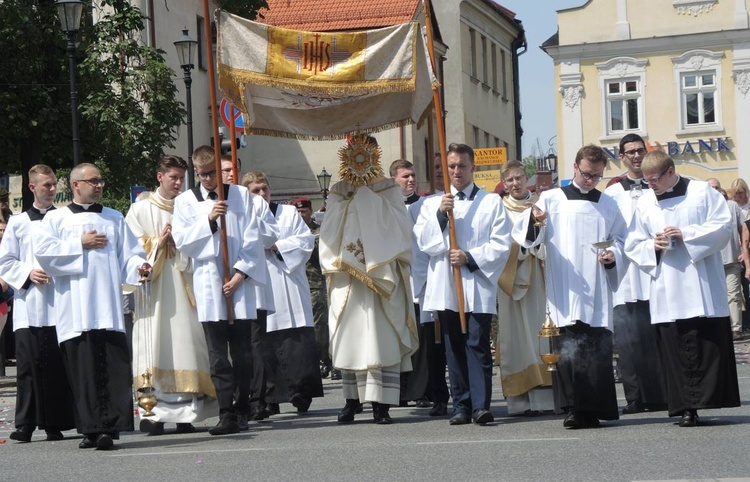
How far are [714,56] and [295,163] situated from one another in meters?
15.2

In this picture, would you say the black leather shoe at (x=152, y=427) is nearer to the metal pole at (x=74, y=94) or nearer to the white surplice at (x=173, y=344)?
the white surplice at (x=173, y=344)

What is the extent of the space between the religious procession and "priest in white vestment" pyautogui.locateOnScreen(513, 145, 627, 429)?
15 millimetres

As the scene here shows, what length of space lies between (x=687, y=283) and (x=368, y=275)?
2.66 metres

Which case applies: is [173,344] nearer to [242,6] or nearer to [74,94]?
[74,94]

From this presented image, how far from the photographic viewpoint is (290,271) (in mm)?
14484

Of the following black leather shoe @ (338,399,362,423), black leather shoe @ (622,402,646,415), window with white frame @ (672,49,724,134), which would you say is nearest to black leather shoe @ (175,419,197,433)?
black leather shoe @ (338,399,362,423)

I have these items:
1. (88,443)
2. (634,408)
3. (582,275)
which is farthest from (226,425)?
(634,408)

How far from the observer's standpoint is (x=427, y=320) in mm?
13297

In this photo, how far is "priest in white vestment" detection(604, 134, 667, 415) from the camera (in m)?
12.8

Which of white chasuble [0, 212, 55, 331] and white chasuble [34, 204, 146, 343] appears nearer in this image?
white chasuble [34, 204, 146, 343]

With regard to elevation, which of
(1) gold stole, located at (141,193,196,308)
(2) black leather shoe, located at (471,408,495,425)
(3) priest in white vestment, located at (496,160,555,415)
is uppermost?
(1) gold stole, located at (141,193,196,308)

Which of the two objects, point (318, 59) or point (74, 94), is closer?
point (318, 59)

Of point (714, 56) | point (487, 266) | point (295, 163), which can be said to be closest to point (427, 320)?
point (487, 266)

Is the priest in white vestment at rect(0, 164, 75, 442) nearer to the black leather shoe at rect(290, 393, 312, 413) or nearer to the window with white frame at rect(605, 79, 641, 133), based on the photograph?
the black leather shoe at rect(290, 393, 312, 413)
